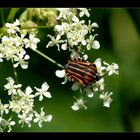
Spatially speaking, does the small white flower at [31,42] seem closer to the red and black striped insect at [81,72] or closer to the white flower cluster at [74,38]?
the white flower cluster at [74,38]

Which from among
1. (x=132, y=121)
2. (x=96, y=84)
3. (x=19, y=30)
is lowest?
(x=132, y=121)

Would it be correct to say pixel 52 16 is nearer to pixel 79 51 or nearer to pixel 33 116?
pixel 79 51

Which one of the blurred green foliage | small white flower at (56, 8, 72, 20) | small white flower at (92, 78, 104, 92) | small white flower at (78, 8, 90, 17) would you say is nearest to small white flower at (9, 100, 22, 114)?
small white flower at (92, 78, 104, 92)

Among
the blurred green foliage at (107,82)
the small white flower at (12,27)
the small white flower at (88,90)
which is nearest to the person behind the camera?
the small white flower at (12,27)

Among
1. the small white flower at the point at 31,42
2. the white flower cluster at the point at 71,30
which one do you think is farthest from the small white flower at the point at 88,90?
the small white flower at the point at 31,42

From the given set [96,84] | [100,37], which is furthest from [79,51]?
[100,37]

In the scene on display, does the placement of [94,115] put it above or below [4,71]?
below

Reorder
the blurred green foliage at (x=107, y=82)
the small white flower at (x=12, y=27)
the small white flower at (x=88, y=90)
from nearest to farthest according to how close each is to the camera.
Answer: the small white flower at (x=12, y=27) < the small white flower at (x=88, y=90) < the blurred green foliage at (x=107, y=82)
